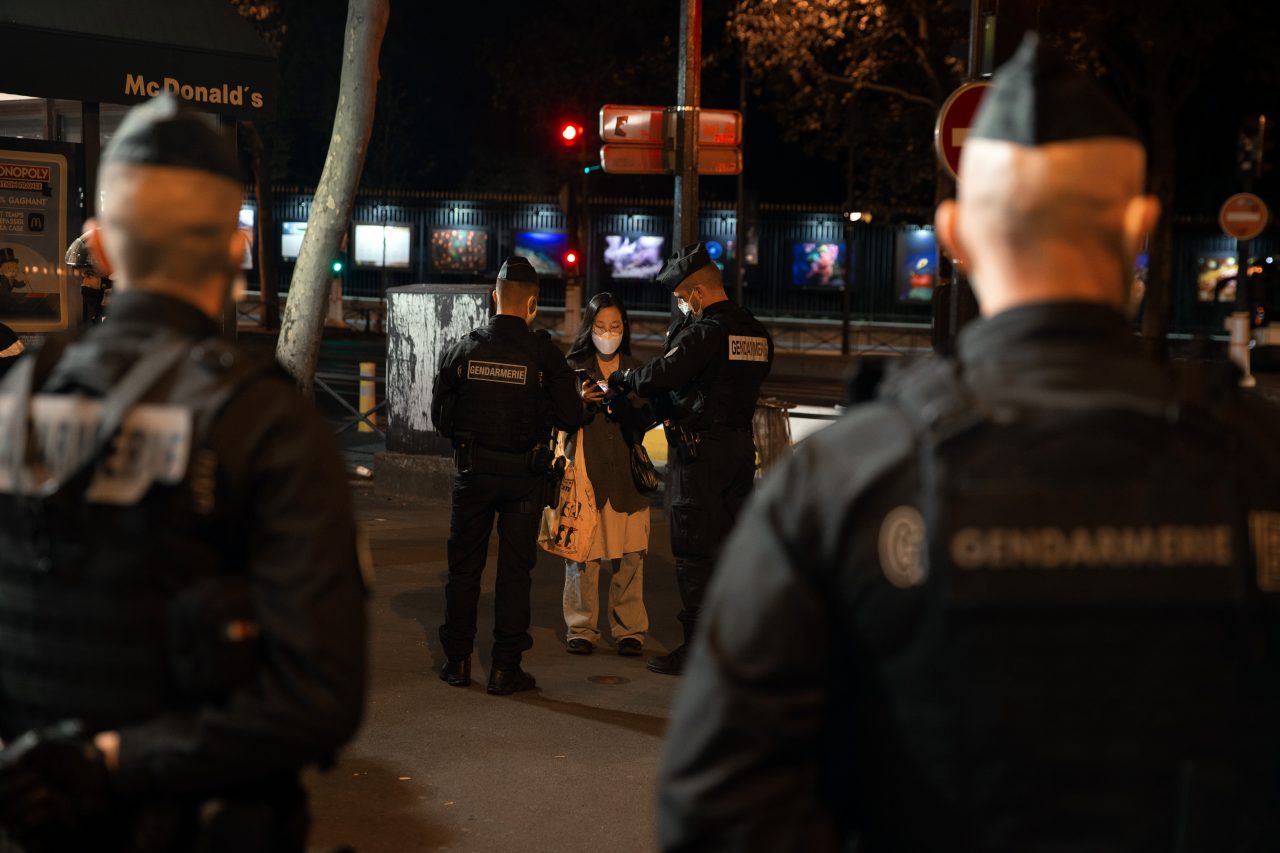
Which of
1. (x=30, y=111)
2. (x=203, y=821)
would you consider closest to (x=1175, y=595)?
(x=203, y=821)

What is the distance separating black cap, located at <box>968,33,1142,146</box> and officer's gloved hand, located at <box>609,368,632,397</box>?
538 centimetres

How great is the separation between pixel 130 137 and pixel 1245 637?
70.3 inches

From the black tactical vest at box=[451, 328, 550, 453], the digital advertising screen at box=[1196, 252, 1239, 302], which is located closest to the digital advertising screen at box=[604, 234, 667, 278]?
the digital advertising screen at box=[1196, 252, 1239, 302]

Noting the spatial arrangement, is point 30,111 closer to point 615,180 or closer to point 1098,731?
point 1098,731

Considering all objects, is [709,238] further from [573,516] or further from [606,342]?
[573,516]

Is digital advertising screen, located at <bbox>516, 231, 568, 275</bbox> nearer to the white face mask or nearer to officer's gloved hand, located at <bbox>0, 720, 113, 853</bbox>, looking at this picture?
the white face mask

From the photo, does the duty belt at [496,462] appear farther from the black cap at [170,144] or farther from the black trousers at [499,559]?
the black cap at [170,144]

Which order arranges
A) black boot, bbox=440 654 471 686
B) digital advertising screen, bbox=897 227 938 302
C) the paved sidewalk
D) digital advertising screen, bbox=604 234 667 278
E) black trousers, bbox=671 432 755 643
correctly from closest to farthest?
the paved sidewalk < black boot, bbox=440 654 471 686 < black trousers, bbox=671 432 755 643 < digital advertising screen, bbox=897 227 938 302 < digital advertising screen, bbox=604 234 667 278

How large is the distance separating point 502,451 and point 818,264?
32769 millimetres

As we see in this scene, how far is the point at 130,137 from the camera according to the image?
2.35 metres

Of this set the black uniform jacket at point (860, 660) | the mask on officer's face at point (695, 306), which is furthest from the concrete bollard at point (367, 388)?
the black uniform jacket at point (860, 660)

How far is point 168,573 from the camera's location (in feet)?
7.25

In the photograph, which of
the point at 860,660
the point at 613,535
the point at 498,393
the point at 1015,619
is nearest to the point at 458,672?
the point at 613,535

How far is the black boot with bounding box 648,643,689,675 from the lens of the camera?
730 centimetres
